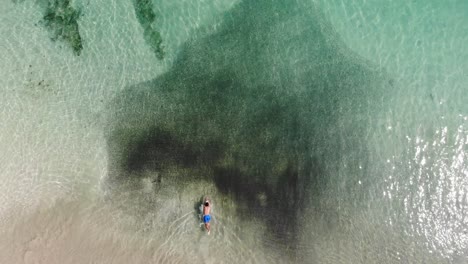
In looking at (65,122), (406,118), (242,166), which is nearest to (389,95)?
(406,118)

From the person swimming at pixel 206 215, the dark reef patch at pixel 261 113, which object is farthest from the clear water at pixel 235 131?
the person swimming at pixel 206 215

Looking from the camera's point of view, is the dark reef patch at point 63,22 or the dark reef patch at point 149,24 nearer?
the dark reef patch at point 63,22

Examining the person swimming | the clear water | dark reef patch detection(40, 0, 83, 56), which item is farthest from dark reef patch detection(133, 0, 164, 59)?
the person swimming

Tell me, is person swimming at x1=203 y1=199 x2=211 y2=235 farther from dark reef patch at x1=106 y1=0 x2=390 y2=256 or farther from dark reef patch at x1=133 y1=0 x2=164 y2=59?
dark reef patch at x1=133 y1=0 x2=164 y2=59

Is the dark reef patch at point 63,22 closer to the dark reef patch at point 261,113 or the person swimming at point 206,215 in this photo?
the dark reef patch at point 261,113

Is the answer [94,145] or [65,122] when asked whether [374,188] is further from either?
[65,122]

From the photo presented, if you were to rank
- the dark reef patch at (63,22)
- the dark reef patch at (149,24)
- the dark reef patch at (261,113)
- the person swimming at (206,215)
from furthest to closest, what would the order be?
1. the dark reef patch at (149,24)
2. the dark reef patch at (63,22)
3. the dark reef patch at (261,113)
4. the person swimming at (206,215)

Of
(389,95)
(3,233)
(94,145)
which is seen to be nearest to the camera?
(3,233)
